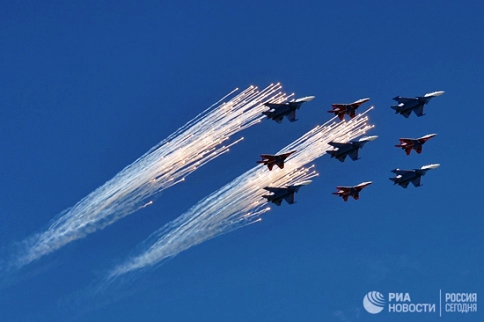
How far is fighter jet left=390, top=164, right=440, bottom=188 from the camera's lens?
551ft

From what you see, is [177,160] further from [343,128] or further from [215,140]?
[343,128]

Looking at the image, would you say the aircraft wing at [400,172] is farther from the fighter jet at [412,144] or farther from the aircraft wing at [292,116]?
the aircraft wing at [292,116]

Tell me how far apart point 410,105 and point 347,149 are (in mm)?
13224

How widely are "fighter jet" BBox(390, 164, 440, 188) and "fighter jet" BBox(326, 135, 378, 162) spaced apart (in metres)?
8.50

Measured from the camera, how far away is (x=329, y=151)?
534 feet

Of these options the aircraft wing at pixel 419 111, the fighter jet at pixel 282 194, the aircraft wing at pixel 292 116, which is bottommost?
the fighter jet at pixel 282 194

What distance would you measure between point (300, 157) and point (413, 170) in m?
18.8

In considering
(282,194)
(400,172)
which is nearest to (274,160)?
(282,194)

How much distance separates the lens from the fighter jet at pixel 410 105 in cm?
16625

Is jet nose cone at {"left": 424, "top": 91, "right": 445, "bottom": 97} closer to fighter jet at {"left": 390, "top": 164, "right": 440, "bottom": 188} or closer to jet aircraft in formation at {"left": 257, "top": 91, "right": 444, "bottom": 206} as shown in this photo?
jet aircraft in formation at {"left": 257, "top": 91, "right": 444, "bottom": 206}

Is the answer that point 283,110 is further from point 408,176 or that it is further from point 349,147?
point 408,176

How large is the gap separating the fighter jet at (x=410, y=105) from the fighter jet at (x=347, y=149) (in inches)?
312

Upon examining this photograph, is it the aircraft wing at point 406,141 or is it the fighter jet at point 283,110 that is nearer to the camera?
the fighter jet at point 283,110

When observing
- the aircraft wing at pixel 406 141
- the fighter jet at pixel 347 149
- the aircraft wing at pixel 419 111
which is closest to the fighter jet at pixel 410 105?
the aircraft wing at pixel 419 111
